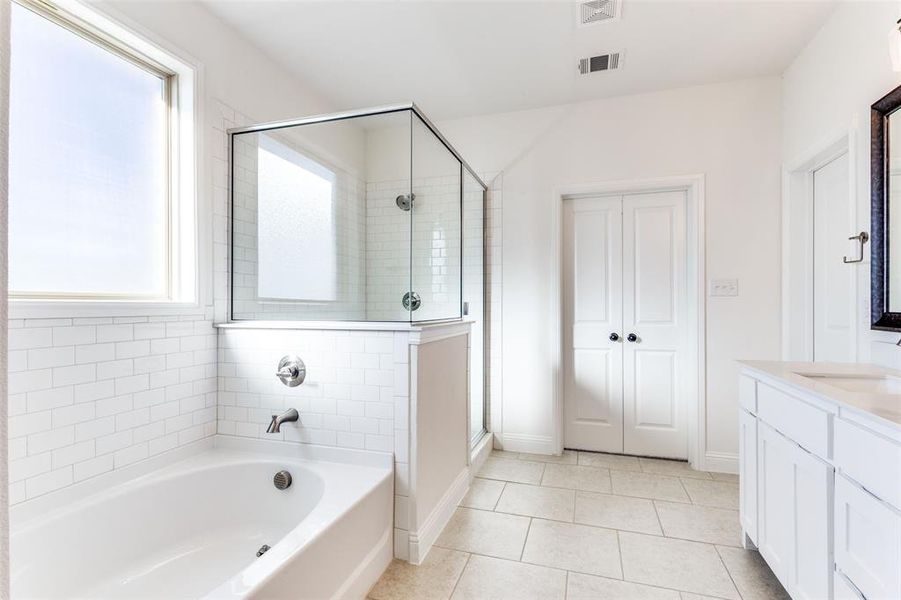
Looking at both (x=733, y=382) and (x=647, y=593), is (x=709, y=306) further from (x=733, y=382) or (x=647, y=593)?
(x=647, y=593)

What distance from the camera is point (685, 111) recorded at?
2883mm

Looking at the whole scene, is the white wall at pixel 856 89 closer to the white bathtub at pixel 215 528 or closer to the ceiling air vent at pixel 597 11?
the ceiling air vent at pixel 597 11

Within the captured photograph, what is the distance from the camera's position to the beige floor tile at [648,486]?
2467 millimetres

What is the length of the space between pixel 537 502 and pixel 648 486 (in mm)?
762

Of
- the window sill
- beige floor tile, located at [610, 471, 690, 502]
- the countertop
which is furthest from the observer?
beige floor tile, located at [610, 471, 690, 502]

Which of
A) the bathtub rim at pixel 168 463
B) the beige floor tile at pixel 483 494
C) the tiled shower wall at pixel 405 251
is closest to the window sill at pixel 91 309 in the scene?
the bathtub rim at pixel 168 463

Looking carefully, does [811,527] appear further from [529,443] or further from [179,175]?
[179,175]

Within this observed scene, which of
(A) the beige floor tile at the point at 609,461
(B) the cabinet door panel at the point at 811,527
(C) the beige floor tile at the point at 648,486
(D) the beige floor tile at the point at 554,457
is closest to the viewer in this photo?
(B) the cabinet door panel at the point at 811,527

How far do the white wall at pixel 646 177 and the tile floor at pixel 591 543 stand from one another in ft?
1.87

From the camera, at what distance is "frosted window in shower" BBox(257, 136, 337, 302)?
2242mm

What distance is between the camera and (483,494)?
8.16ft

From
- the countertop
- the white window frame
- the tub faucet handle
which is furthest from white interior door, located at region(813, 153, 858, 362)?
the white window frame

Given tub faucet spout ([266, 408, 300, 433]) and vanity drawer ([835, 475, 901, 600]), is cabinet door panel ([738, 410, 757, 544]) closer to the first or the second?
vanity drawer ([835, 475, 901, 600])

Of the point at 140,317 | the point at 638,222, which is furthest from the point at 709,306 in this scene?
the point at 140,317
